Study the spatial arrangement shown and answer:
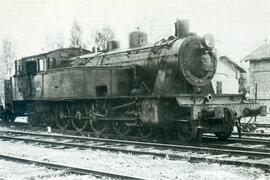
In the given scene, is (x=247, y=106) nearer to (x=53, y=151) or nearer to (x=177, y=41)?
(x=177, y=41)

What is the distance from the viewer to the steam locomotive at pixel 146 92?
1149cm

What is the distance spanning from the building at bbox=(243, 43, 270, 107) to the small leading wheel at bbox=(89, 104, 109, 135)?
17.7 metres

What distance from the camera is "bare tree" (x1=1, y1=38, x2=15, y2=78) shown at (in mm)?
66188

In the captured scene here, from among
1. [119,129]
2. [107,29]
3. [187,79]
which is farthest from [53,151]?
[107,29]

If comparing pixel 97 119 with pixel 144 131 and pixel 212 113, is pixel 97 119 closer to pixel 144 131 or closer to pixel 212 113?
pixel 144 131

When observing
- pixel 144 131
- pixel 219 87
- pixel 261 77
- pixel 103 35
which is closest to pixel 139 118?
pixel 144 131

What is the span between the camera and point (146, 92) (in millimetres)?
13289

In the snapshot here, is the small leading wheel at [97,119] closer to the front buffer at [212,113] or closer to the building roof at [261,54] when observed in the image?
the front buffer at [212,113]

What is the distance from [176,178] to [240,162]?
1.67m

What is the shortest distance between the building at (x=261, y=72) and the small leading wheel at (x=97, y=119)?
17.7 metres

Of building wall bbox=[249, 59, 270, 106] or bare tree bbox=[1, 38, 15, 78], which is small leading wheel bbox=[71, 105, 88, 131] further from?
bare tree bbox=[1, 38, 15, 78]

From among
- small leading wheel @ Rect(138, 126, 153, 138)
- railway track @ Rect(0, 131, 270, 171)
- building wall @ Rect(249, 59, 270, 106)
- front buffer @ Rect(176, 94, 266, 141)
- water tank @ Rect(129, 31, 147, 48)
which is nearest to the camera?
railway track @ Rect(0, 131, 270, 171)

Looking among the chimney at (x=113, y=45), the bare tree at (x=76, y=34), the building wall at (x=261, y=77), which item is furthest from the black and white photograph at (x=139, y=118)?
the bare tree at (x=76, y=34)

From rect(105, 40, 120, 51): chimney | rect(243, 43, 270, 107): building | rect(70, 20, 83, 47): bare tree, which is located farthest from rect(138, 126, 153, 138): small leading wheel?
rect(70, 20, 83, 47): bare tree
